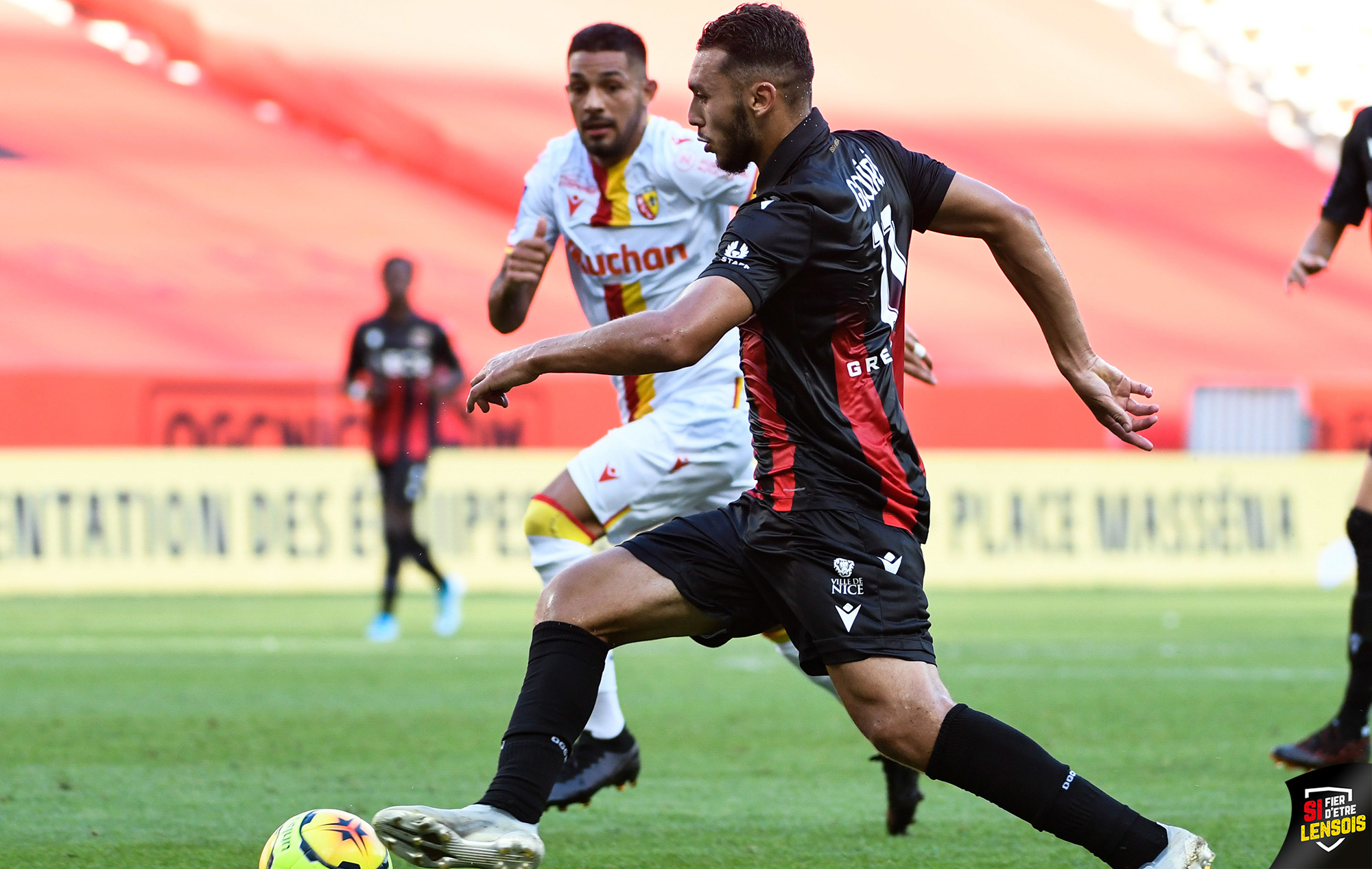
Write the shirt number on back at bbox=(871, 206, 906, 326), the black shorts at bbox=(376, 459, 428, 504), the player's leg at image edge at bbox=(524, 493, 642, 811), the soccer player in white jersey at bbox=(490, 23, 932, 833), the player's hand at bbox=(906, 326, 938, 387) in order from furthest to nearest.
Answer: the black shorts at bbox=(376, 459, 428, 504)
the soccer player in white jersey at bbox=(490, 23, 932, 833)
the player's leg at image edge at bbox=(524, 493, 642, 811)
the player's hand at bbox=(906, 326, 938, 387)
the shirt number on back at bbox=(871, 206, 906, 326)

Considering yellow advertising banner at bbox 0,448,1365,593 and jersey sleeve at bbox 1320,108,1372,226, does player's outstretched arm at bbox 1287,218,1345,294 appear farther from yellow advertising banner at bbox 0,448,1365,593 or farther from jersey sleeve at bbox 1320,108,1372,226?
yellow advertising banner at bbox 0,448,1365,593

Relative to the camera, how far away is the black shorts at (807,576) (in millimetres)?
3869

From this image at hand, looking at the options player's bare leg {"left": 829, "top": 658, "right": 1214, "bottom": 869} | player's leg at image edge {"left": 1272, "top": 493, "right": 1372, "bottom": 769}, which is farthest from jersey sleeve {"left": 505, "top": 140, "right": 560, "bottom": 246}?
player's leg at image edge {"left": 1272, "top": 493, "right": 1372, "bottom": 769}

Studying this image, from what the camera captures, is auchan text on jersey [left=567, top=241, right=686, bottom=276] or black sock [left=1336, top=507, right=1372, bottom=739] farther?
black sock [left=1336, top=507, right=1372, bottom=739]

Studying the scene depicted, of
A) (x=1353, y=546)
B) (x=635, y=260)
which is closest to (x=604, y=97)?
(x=635, y=260)

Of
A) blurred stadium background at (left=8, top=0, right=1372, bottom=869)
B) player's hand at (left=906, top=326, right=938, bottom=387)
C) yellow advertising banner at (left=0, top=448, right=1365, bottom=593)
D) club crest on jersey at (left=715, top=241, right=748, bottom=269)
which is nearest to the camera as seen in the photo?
club crest on jersey at (left=715, top=241, right=748, bottom=269)

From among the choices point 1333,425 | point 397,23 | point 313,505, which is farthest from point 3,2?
point 1333,425

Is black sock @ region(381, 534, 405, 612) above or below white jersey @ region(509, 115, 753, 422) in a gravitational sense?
below

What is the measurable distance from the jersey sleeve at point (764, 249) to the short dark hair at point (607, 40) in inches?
72.6

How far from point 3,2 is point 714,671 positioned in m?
20.1

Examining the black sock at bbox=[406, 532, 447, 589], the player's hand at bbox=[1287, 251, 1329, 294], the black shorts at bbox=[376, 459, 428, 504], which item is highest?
the player's hand at bbox=[1287, 251, 1329, 294]

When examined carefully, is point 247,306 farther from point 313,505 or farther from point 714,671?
point 714,671

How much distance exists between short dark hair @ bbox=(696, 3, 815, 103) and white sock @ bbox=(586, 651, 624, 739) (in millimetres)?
2057

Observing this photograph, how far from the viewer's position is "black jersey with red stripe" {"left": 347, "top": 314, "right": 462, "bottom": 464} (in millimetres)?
12242
